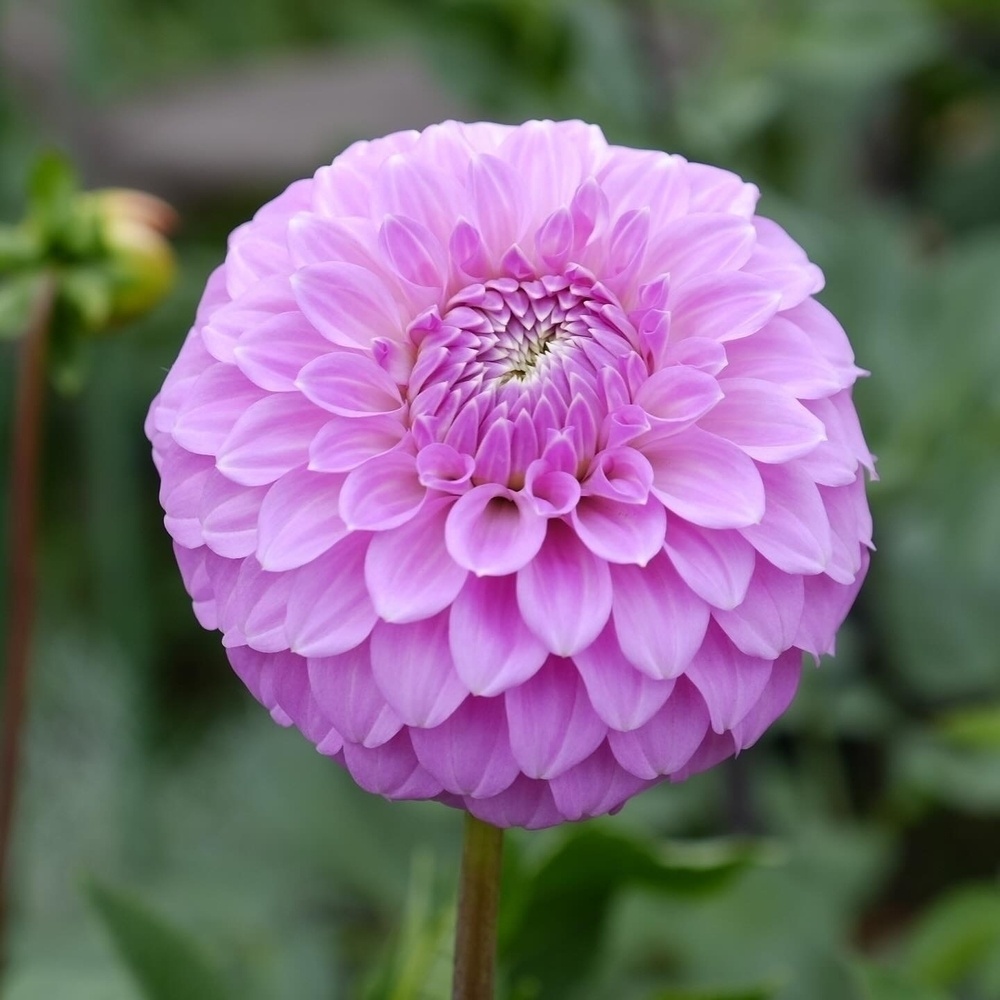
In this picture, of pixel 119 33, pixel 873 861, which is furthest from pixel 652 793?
pixel 119 33

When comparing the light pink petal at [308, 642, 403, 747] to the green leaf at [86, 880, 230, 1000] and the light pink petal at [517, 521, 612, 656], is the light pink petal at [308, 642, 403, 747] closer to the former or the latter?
the light pink petal at [517, 521, 612, 656]

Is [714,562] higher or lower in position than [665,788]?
higher

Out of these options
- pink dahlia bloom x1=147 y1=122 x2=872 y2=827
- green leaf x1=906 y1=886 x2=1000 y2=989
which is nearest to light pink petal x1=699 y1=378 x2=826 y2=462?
pink dahlia bloom x1=147 y1=122 x2=872 y2=827

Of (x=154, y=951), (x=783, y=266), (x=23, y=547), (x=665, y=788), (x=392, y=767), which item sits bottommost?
(x=665, y=788)

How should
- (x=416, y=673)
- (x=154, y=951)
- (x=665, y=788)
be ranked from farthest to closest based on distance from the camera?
(x=665, y=788) → (x=154, y=951) → (x=416, y=673)

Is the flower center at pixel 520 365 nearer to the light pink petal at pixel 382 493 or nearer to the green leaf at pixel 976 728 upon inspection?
the light pink petal at pixel 382 493

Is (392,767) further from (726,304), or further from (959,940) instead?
(959,940)

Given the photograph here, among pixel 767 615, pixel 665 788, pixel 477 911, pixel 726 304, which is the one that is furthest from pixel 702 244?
pixel 665 788

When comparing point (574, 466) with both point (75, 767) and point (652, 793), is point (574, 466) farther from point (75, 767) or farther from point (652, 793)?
point (75, 767)
